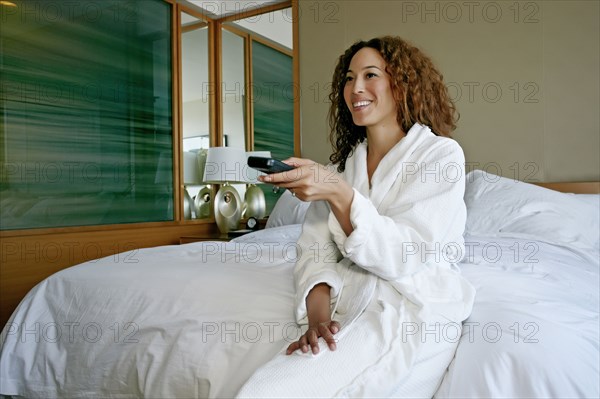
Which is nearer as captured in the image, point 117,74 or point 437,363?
point 437,363

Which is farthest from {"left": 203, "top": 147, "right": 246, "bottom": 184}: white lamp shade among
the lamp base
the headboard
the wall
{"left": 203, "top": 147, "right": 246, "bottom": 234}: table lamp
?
the headboard

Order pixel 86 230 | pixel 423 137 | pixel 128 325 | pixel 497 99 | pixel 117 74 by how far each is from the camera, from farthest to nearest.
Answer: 1. pixel 117 74
2. pixel 86 230
3. pixel 497 99
4. pixel 128 325
5. pixel 423 137

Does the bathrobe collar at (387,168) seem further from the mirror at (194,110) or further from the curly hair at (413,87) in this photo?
the mirror at (194,110)

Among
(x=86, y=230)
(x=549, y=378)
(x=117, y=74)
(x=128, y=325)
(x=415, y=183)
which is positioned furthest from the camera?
(x=117, y=74)

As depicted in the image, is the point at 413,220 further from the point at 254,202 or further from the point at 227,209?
the point at 254,202

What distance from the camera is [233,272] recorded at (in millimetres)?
1611

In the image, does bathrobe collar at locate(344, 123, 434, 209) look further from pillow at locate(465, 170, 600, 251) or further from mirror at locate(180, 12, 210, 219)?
mirror at locate(180, 12, 210, 219)

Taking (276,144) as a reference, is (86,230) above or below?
below

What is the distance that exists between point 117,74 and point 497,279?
3.20 metres

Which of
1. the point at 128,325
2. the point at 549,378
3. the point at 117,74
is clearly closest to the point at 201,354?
the point at 128,325

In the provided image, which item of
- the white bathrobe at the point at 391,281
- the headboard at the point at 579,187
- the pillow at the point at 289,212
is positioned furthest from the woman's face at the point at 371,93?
the headboard at the point at 579,187

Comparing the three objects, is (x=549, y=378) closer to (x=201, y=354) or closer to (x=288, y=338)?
(x=288, y=338)

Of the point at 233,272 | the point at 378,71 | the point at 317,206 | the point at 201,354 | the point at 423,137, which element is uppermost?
the point at 378,71

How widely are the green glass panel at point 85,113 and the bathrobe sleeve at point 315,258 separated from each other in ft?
7.61
